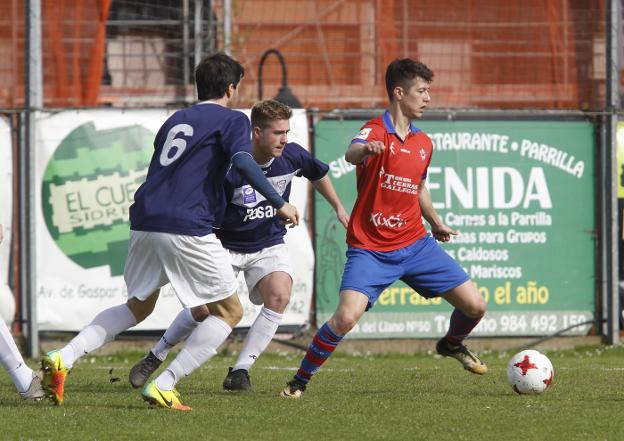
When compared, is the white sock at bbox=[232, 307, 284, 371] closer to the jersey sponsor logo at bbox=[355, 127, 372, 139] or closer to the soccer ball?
the jersey sponsor logo at bbox=[355, 127, 372, 139]

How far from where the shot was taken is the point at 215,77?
7328 millimetres

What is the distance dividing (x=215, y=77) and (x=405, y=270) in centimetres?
191

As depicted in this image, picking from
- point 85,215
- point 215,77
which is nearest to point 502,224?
point 85,215

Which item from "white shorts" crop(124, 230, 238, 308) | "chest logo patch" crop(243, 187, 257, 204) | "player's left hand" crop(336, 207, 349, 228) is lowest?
"white shorts" crop(124, 230, 238, 308)

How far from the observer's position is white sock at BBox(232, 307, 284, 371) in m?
8.62

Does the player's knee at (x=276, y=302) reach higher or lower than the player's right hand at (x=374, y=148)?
lower

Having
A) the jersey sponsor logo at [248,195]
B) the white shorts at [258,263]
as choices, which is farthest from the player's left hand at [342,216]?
the white shorts at [258,263]

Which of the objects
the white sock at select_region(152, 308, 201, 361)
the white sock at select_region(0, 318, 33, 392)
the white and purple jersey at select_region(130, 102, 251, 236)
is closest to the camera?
the white and purple jersey at select_region(130, 102, 251, 236)

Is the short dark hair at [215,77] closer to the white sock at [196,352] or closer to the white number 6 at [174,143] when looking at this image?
the white number 6 at [174,143]

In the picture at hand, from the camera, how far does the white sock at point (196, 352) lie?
23.4 feet

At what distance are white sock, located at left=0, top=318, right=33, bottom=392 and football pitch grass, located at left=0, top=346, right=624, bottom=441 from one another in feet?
0.50

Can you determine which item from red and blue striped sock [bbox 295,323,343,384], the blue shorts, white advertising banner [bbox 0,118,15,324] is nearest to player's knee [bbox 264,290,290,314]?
the blue shorts

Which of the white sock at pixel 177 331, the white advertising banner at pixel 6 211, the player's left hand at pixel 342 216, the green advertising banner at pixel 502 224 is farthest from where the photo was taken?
the green advertising banner at pixel 502 224

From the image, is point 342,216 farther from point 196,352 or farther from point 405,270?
point 196,352
